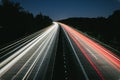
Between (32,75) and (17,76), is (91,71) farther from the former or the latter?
(17,76)

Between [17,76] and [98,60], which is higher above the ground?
[17,76]

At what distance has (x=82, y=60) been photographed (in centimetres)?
2227

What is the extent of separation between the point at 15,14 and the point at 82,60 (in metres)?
39.5

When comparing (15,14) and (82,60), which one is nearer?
(82,60)

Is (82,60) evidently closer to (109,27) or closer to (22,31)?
(22,31)

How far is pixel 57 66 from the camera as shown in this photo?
62.9 feet

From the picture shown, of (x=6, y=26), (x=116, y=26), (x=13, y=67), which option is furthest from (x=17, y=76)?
(x=116, y=26)

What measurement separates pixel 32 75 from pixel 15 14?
44126 mm

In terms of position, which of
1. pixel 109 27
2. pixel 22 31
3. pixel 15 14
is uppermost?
pixel 15 14

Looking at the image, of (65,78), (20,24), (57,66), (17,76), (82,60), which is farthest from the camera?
(20,24)

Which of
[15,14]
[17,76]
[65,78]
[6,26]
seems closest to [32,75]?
[17,76]

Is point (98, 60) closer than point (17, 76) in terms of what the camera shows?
No

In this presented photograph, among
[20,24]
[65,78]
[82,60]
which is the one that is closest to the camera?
[65,78]

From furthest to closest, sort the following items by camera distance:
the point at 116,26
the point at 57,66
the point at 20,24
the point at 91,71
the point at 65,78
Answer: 1. the point at 116,26
2. the point at 20,24
3. the point at 57,66
4. the point at 91,71
5. the point at 65,78
